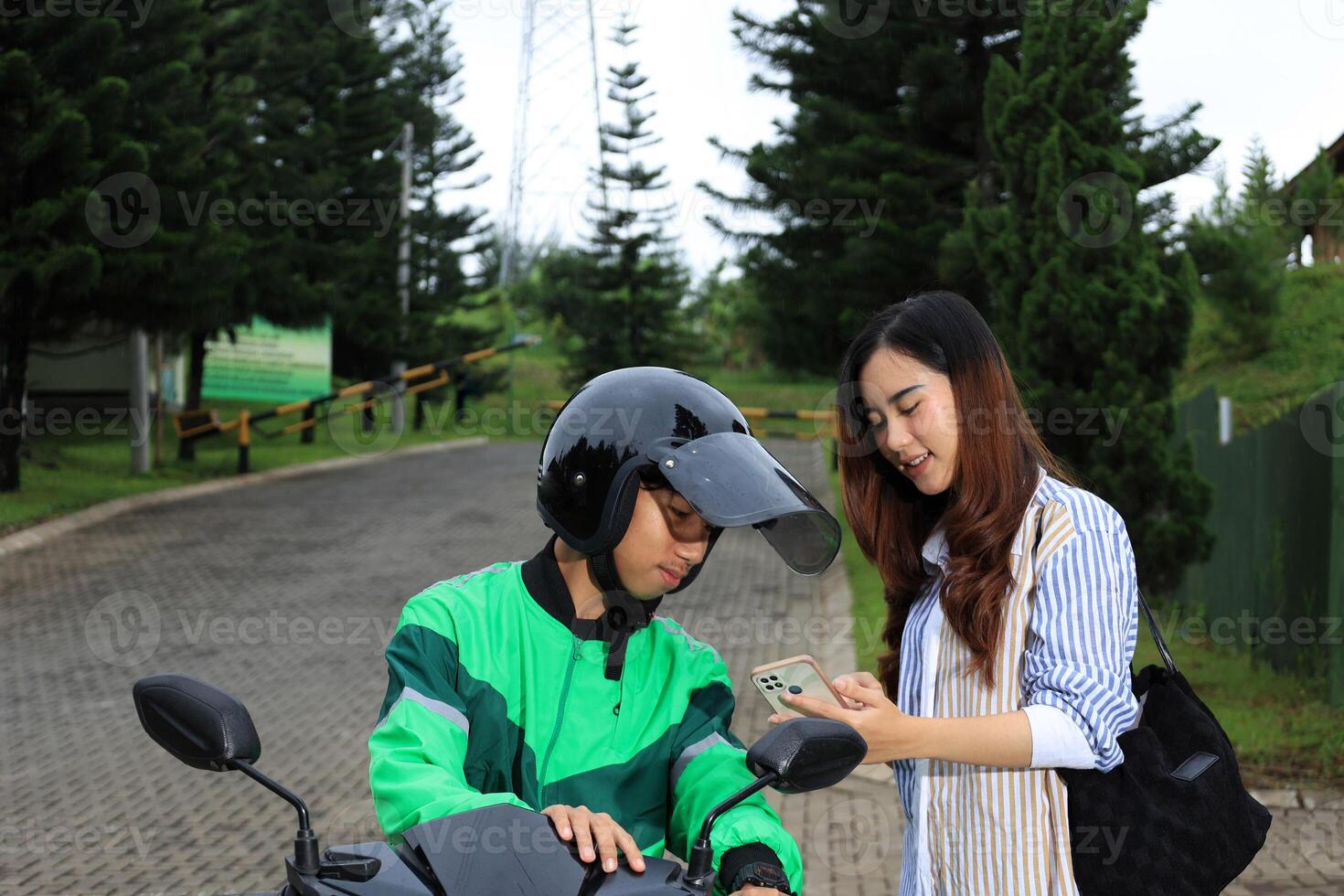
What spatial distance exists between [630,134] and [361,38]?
1343cm

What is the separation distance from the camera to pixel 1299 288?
2092 centimetres

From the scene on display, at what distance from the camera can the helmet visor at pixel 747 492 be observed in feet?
6.84

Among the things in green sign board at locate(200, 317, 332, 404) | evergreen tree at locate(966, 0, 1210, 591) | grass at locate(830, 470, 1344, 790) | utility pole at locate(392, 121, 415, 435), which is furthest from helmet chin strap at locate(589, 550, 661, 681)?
utility pole at locate(392, 121, 415, 435)

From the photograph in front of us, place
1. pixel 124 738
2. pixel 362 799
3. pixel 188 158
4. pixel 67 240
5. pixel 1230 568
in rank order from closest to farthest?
pixel 362 799
pixel 124 738
pixel 1230 568
pixel 67 240
pixel 188 158

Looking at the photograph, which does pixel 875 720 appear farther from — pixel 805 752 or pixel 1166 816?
pixel 1166 816

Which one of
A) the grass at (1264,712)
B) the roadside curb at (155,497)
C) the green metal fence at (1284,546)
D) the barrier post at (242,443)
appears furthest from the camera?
the barrier post at (242,443)

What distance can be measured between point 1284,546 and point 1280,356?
39.9ft

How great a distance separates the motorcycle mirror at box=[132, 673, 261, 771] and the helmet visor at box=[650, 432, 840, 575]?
0.74 metres

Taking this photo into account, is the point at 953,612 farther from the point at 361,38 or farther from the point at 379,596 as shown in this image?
the point at 361,38

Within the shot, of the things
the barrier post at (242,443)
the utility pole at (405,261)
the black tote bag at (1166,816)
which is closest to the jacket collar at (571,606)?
the black tote bag at (1166,816)

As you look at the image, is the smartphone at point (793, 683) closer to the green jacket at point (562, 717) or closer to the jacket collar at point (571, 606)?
the green jacket at point (562, 717)

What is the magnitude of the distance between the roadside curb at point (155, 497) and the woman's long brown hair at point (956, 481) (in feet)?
39.9

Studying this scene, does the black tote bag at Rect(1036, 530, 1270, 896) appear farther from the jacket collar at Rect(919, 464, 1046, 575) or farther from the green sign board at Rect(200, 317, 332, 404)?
the green sign board at Rect(200, 317, 332, 404)

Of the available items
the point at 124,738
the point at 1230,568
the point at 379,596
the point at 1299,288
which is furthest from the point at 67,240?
the point at 1299,288
